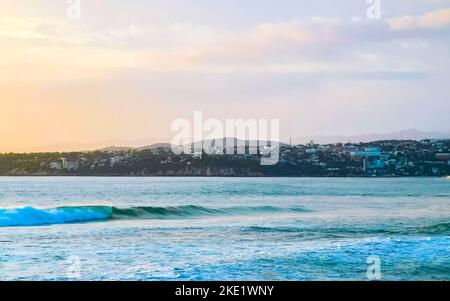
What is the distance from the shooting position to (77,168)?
102 feet

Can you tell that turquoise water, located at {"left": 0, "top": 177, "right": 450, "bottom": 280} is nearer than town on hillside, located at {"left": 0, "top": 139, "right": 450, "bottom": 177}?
Yes

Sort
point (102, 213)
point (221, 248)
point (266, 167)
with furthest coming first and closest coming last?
point (266, 167) < point (102, 213) < point (221, 248)

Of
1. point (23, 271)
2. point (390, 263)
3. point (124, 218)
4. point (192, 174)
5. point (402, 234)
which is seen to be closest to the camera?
point (23, 271)

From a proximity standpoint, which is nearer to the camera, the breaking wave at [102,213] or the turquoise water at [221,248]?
the turquoise water at [221,248]

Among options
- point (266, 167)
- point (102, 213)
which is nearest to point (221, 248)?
point (102, 213)

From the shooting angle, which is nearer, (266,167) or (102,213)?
(102,213)

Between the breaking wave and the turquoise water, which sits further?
the breaking wave

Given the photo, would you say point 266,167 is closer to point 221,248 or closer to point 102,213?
point 102,213

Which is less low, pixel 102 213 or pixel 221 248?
pixel 221 248

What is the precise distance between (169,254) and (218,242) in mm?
2388

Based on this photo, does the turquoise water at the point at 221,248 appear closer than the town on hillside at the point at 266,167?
Yes

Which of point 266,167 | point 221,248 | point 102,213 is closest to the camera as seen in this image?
point 221,248
